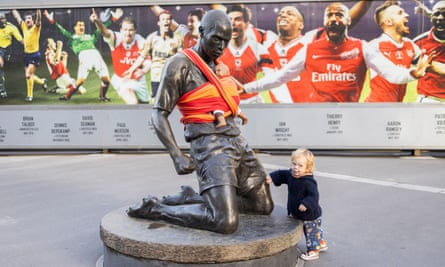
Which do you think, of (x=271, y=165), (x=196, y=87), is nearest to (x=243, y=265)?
(x=196, y=87)

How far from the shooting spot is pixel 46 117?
1077 cm

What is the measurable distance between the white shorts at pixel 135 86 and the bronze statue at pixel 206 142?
678 centimetres

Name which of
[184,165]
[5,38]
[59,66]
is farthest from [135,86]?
[184,165]

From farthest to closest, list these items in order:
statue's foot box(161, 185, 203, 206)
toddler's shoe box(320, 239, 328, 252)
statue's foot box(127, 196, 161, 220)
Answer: toddler's shoe box(320, 239, 328, 252), statue's foot box(161, 185, 203, 206), statue's foot box(127, 196, 161, 220)

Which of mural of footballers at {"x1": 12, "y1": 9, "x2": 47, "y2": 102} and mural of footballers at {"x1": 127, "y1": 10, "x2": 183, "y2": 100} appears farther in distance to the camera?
mural of footballers at {"x1": 12, "y1": 9, "x2": 47, "y2": 102}

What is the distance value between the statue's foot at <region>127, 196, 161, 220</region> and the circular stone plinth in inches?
1.9

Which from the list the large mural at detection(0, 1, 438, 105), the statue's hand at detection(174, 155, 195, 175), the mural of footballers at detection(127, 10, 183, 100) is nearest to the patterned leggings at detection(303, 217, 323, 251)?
the statue's hand at detection(174, 155, 195, 175)

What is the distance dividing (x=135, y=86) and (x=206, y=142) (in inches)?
281

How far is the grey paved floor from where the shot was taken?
14.5 feet

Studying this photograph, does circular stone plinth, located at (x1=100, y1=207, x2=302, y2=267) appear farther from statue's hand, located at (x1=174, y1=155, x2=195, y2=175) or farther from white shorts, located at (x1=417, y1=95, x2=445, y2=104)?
white shorts, located at (x1=417, y1=95, x2=445, y2=104)

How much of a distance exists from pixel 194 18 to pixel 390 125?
455cm

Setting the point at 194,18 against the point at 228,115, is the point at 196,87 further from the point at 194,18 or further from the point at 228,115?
the point at 194,18

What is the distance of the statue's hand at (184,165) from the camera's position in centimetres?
352

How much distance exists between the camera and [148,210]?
3918mm
